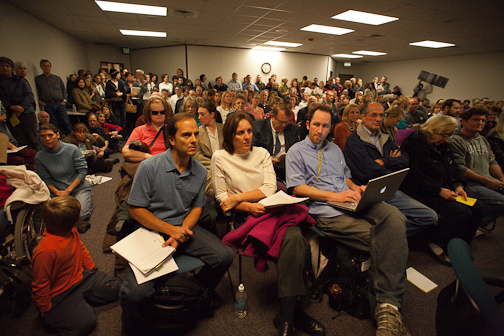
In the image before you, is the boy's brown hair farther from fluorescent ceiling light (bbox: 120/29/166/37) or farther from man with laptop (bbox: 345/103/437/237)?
fluorescent ceiling light (bbox: 120/29/166/37)

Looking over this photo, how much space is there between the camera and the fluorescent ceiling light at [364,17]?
18.2 ft

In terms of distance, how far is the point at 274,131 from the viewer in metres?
3.03

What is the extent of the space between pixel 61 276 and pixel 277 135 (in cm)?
241

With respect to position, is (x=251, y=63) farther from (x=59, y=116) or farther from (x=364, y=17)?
(x=59, y=116)

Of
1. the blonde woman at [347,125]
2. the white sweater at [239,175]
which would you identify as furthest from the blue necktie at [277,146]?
the white sweater at [239,175]

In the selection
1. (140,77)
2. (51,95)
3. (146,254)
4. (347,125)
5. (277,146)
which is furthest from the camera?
(140,77)

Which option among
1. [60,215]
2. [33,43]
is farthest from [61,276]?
[33,43]

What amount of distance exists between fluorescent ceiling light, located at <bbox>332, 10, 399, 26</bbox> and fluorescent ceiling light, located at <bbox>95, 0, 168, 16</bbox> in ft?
13.4

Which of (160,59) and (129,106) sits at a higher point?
(160,59)

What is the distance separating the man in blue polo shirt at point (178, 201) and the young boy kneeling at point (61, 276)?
0.33 meters

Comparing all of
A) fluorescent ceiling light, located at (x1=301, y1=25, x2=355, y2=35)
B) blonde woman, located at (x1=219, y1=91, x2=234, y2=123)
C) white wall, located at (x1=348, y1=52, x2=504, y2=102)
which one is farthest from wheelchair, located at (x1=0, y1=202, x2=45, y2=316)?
white wall, located at (x1=348, y1=52, x2=504, y2=102)

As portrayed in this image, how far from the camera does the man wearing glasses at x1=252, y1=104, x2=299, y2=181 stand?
2.86 m

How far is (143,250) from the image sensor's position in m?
1.47

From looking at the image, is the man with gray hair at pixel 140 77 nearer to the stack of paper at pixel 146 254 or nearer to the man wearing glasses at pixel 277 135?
the man wearing glasses at pixel 277 135
